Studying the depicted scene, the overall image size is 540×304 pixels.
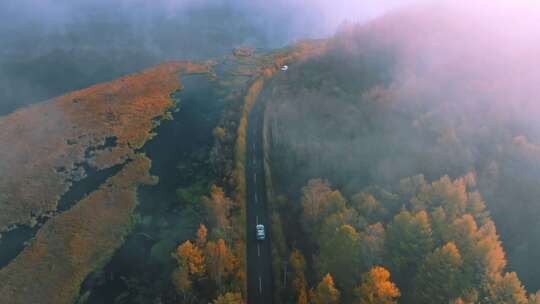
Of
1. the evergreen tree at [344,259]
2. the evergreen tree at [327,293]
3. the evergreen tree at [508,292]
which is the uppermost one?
the evergreen tree at [344,259]

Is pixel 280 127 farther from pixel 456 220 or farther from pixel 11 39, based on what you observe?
pixel 11 39

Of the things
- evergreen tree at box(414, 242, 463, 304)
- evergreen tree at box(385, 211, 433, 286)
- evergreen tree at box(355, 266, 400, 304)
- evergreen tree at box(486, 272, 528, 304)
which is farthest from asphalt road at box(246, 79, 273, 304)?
evergreen tree at box(486, 272, 528, 304)

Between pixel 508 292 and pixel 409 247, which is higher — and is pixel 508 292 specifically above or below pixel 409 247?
below

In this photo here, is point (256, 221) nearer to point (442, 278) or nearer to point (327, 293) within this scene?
point (327, 293)

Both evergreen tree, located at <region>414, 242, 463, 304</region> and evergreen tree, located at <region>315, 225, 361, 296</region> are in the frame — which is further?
evergreen tree, located at <region>315, 225, 361, 296</region>

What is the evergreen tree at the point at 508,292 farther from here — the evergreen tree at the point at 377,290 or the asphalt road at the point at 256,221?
the asphalt road at the point at 256,221

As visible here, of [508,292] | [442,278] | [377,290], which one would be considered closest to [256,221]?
[377,290]

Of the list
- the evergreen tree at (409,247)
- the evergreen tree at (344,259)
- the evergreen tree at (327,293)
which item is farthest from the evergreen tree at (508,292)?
the evergreen tree at (327,293)

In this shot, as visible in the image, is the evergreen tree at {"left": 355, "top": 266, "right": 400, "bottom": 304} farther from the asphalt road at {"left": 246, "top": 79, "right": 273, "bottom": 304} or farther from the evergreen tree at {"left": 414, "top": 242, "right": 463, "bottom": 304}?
the asphalt road at {"left": 246, "top": 79, "right": 273, "bottom": 304}

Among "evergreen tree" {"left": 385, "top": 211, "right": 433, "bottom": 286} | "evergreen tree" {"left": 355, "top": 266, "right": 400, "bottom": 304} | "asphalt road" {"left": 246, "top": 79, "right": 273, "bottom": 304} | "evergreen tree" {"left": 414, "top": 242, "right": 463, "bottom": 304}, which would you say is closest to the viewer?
"evergreen tree" {"left": 355, "top": 266, "right": 400, "bottom": 304}
